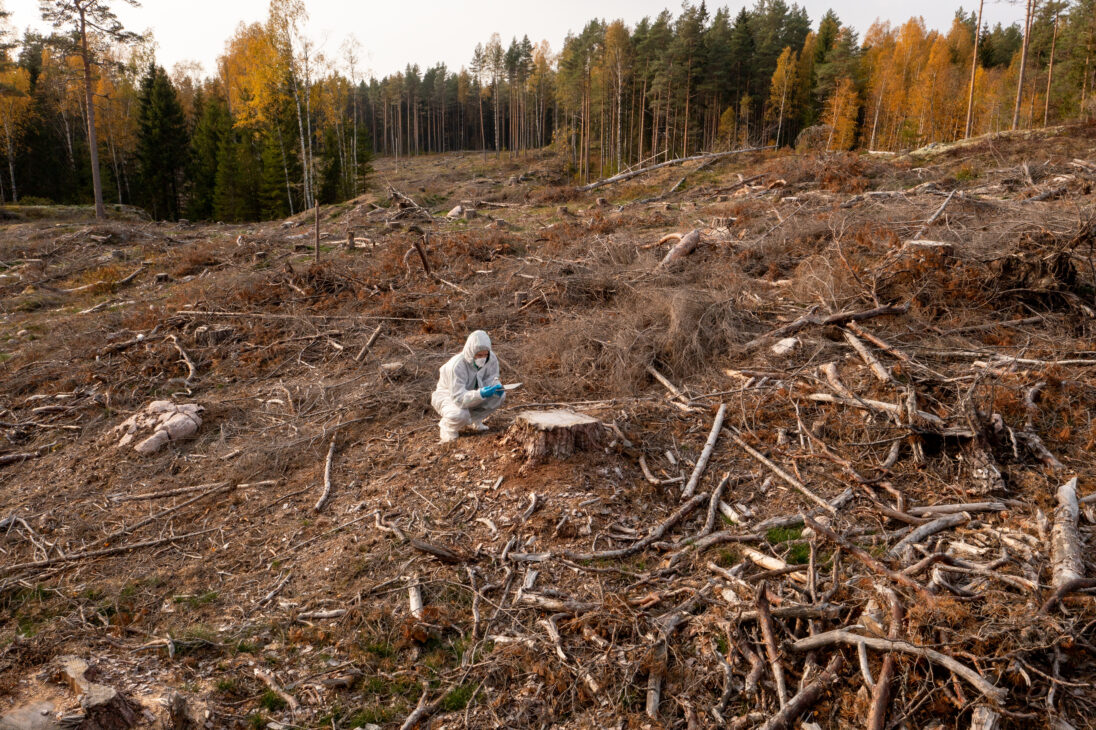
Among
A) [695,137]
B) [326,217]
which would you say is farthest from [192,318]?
[695,137]

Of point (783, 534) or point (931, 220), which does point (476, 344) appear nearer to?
point (783, 534)

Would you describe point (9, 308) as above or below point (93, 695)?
above

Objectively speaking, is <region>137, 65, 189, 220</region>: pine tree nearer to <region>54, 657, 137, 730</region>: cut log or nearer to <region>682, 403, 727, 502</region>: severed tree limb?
<region>682, 403, 727, 502</region>: severed tree limb

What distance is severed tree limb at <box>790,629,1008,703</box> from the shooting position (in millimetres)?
2760

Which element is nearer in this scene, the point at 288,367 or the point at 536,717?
the point at 536,717

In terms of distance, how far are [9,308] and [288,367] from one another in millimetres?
8897

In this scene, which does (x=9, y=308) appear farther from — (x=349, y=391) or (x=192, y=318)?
(x=349, y=391)

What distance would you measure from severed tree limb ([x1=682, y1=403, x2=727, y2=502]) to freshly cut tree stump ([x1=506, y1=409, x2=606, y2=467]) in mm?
905

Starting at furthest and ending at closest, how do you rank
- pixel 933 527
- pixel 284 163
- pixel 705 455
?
pixel 284 163, pixel 705 455, pixel 933 527

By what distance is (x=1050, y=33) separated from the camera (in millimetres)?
34719

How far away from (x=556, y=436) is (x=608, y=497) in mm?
737

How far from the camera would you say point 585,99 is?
38750 millimetres

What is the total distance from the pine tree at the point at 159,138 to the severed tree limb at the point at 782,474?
37.4 meters

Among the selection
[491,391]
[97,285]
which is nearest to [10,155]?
[97,285]
